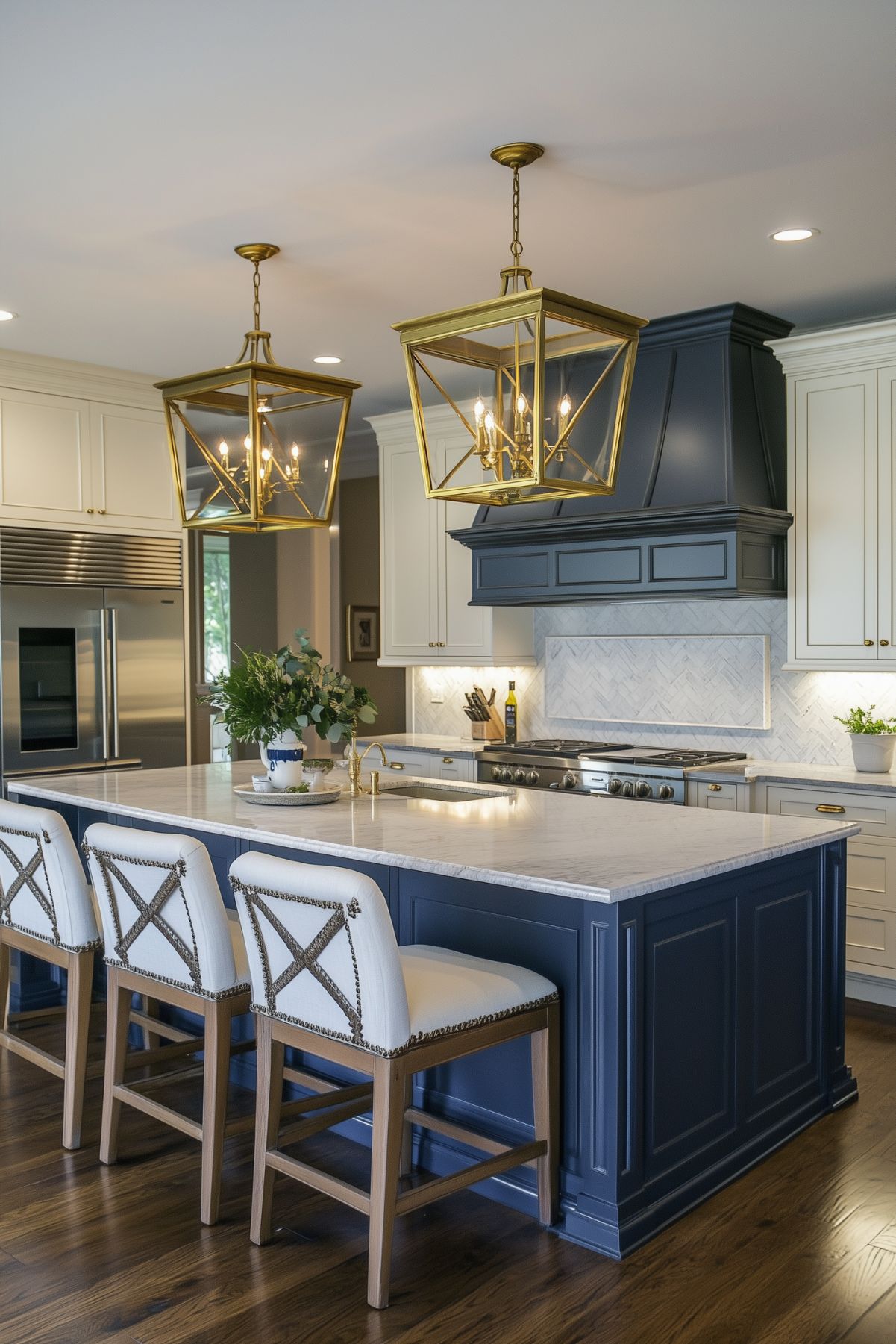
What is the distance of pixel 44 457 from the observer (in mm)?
5625

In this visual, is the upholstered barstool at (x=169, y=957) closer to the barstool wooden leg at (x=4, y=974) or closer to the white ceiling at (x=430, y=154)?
the barstool wooden leg at (x=4, y=974)

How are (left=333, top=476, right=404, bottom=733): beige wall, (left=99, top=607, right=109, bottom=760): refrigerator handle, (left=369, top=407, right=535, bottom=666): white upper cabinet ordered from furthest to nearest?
1. (left=333, top=476, right=404, bottom=733): beige wall
2. (left=369, top=407, right=535, bottom=666): white upper cabinet
3. (left=99, top=607, right=109, bottom=760): refrigerator handle

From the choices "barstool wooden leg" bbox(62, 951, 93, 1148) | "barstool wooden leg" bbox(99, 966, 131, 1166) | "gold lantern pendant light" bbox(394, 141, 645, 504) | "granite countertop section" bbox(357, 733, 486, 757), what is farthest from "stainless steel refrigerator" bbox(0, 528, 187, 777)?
"gold lantern pendant light" bbox(394, 141, 645, 504)

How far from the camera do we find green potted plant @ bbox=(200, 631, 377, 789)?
3.79 metres

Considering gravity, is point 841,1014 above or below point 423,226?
below

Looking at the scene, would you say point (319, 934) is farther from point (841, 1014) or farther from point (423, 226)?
point (423, 226)

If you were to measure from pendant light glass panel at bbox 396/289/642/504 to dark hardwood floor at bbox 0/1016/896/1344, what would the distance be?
1816 mm

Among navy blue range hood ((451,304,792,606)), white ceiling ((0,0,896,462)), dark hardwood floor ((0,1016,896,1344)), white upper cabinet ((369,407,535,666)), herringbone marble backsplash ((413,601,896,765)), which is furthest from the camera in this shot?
white upper cabinet ((369,407,535,666))

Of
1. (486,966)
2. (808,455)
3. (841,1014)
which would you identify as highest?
(808,455)

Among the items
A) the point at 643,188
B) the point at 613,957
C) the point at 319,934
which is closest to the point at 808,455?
the point at 643,188

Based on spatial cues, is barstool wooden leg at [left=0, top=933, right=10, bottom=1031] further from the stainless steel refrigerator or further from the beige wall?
the beige wall

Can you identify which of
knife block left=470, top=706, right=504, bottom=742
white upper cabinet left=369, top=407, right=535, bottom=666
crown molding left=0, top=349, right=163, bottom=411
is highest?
crown molding left=0, top=349, right=163, bottom=411

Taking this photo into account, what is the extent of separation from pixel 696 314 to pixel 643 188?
1.46 m

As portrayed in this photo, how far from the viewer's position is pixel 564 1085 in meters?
2.81
